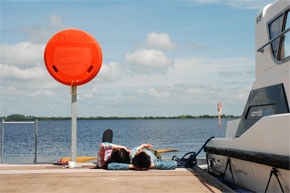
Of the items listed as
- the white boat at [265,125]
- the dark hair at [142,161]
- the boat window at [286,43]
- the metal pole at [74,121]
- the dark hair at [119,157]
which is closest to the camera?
the white boat at [265,125]

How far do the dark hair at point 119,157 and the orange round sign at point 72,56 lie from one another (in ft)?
5.14

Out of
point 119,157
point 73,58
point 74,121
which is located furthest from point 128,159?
point 73,58

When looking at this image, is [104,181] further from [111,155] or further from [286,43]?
[286,43]

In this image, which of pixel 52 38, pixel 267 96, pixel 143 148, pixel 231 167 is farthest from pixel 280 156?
pixel 52 38

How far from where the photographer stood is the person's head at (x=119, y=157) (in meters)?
5.86

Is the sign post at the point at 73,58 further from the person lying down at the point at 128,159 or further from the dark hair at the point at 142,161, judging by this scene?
the dark hair at the point at 142,161

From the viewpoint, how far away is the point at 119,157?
5848mm

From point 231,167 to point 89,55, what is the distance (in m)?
3.21

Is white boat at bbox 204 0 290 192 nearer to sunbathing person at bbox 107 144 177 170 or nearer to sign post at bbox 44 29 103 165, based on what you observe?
sunbathing person at bbox 107 144 177 170

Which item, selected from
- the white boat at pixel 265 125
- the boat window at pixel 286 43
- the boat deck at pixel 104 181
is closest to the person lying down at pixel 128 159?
the boat deck at pixel 104 181

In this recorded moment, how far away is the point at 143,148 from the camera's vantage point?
625cm

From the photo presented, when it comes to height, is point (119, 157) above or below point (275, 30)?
below

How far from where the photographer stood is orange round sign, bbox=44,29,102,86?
21.2ft

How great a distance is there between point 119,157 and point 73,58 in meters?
2.04
